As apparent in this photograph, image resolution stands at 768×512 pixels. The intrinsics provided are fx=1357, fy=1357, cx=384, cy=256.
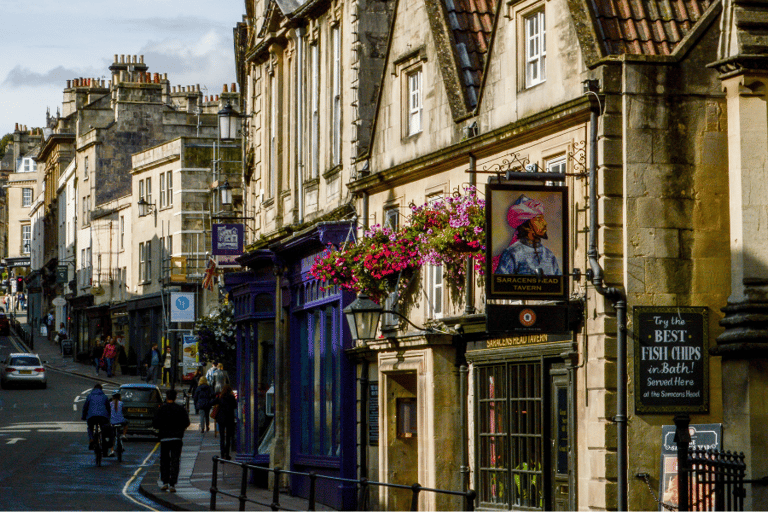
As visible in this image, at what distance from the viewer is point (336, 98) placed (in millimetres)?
25438

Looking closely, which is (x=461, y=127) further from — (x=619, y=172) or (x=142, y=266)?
(x=142, y=266)

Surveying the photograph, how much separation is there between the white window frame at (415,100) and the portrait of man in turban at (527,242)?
6009 millimetres

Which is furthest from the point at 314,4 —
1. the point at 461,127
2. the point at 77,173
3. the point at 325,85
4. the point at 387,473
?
the point at 77,173

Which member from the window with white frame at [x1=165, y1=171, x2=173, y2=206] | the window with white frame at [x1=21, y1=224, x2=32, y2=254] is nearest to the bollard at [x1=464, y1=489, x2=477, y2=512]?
the window with white frame at [x1=165, y1=171, x2=173, y2=206]

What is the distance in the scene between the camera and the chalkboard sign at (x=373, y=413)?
22.4 meters

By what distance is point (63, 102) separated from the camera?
98312 mm

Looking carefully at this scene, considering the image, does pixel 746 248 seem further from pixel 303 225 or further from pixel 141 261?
pixel 141 261

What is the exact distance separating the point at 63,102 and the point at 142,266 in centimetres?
3415

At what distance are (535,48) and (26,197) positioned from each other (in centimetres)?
12433

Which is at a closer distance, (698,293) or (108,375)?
(698,293)

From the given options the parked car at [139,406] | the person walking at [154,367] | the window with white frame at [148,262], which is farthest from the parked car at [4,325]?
the parked car at [139,406]

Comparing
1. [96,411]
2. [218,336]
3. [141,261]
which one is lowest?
[96,411]

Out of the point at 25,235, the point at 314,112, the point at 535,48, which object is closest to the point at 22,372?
the point at 314,112

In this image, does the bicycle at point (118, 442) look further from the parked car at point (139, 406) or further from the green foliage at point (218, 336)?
the green foliage at point (218, 336)
